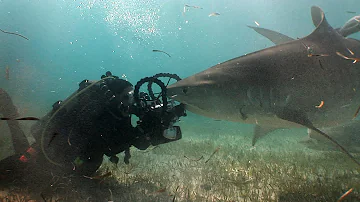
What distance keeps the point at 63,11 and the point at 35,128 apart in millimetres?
85163

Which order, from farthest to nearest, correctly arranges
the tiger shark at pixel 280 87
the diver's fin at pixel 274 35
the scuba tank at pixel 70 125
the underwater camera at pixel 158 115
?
the diver's fin at pixel 274 35, the scuba tank at pixel 70 125, the underwater camera at pixel 158 115, the tiger shark at pixel 280 87

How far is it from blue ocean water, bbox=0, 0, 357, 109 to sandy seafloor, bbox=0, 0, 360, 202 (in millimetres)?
338

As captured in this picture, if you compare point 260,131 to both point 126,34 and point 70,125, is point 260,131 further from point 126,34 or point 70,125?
point 126,34

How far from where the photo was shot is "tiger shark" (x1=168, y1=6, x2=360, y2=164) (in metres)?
3.11

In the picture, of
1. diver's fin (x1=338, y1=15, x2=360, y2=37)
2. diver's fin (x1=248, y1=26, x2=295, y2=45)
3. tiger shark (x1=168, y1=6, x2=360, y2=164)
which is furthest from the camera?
diver's fin (x1=248, y1=26, x2=295, y2=45)

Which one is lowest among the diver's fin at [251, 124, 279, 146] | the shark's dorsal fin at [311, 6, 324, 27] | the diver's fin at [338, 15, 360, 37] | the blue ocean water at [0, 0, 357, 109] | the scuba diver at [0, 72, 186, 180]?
the diver's fin at [251, 124, 279, 146]

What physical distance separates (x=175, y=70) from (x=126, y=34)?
2807 centimetres

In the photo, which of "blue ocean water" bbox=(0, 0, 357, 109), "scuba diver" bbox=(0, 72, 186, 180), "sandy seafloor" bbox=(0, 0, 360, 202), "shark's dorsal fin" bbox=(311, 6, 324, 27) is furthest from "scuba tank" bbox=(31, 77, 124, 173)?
"blue ocean water" bbox=(0, 0, 357, 109)

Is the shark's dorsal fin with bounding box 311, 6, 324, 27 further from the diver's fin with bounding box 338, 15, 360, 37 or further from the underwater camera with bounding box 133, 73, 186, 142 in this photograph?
the underwater camera with bounding box 133, 73, 186, 142

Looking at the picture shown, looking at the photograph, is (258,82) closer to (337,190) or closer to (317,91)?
(317,91)

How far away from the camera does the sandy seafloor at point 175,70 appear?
12.1 ft

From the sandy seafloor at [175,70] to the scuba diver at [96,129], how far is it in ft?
1.25

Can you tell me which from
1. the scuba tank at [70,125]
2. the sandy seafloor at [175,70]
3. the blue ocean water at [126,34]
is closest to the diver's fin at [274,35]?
the sandy seafloor at [175,70]

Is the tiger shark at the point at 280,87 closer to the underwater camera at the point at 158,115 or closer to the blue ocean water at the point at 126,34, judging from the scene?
the underwater camera at the point at 158,115
